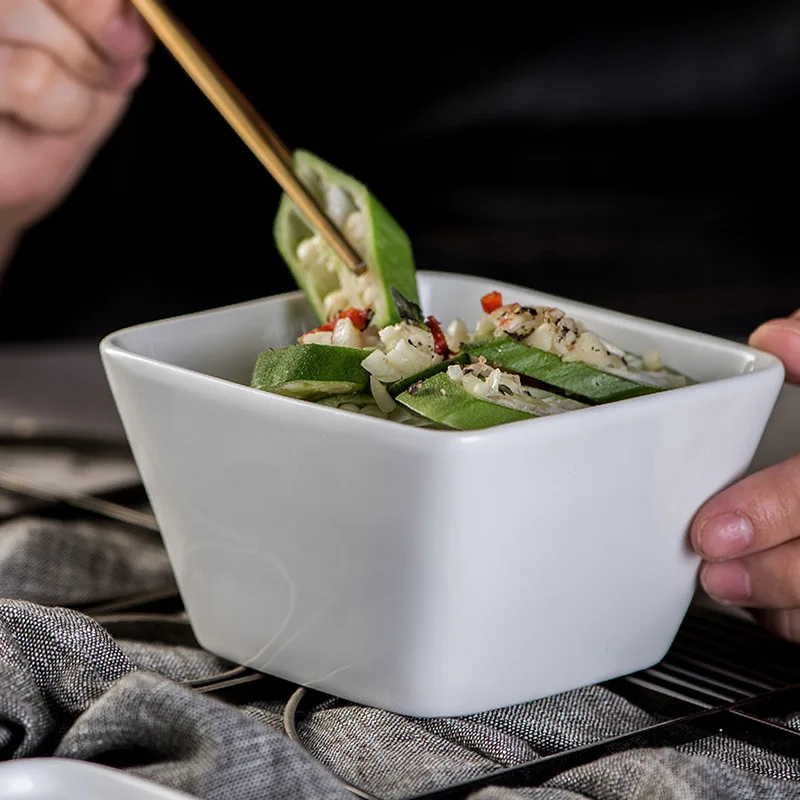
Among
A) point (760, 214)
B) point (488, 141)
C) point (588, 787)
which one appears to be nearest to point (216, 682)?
point (588, 787)

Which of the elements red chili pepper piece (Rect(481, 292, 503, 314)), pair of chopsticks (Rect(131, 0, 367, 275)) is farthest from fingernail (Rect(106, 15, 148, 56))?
red chili pepper piece (Rect(481, 292, 503, 314))

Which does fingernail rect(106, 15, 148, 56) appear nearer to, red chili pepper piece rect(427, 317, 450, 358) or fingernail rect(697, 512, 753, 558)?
red chili pepper piece rect(427, 317, 450, 358)

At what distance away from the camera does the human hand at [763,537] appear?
72 centimetres

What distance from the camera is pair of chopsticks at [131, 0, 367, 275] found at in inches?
33.2

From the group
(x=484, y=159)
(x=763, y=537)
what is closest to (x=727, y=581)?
(x=763, y=537)

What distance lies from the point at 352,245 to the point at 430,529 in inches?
12.5

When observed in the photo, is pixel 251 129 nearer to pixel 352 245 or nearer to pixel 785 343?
pixel 352 245

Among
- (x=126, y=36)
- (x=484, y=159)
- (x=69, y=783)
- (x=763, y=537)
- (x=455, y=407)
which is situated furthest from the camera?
(x=484, y=159)

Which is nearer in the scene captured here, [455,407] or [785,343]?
[455,407]

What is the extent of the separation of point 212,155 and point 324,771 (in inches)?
57.4

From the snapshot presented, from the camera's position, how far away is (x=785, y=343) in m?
0.82

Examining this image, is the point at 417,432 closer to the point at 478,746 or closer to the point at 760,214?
the point at 478,746

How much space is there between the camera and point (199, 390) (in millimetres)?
667

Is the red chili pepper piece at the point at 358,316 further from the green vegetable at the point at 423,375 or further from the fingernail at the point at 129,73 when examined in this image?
the fingernail at the point at 129,73
